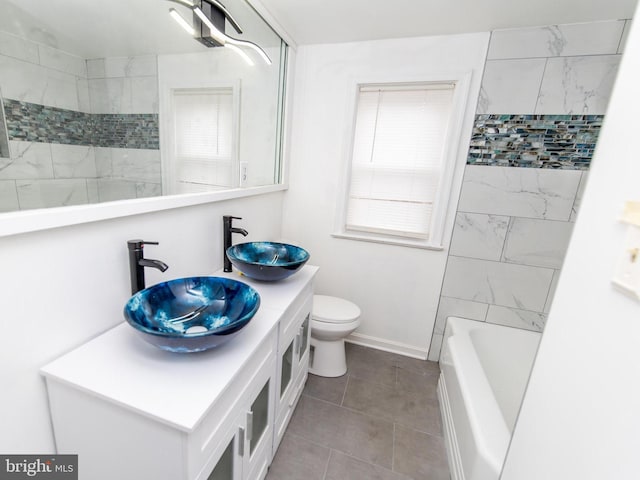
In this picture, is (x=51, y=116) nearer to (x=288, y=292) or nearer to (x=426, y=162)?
(x=288, y=292)

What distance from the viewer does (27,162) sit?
1539 mm

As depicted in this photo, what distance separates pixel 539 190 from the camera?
6.02ft

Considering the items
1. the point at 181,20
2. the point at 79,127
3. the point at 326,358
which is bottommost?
the point at 326,358

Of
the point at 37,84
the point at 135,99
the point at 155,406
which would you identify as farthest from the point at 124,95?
the point at 155,406

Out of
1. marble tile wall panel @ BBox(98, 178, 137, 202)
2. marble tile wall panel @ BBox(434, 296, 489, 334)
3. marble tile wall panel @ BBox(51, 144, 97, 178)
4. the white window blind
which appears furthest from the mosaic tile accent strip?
marble tile wall panel @ BBox(51, 144, 97, 178)

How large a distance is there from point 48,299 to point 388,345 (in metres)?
2.17

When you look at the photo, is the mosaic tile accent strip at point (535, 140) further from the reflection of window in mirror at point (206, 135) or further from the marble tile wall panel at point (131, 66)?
the marble tile wall panel at point (131, 66)

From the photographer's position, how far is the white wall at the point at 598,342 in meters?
0.50

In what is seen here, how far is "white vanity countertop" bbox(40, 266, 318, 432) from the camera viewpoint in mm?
696

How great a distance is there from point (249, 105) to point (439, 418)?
8.05ft

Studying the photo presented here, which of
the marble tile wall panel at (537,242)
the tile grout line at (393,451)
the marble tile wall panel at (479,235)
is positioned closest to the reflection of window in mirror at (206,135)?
the marble tile wall panel at (479,235)

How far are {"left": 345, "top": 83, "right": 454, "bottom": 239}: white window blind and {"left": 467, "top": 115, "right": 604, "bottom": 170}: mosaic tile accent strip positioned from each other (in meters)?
0.24

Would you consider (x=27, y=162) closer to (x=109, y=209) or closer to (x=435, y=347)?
(x=109, y=209)

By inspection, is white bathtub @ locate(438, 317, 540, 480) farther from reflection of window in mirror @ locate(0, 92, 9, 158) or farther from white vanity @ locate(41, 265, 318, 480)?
reflection of window in mirror @ locate(0, 92, 9, 158)
